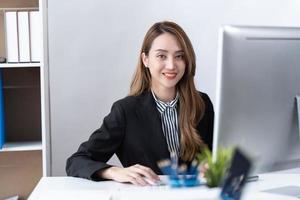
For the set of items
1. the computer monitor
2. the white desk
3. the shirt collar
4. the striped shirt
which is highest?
the computer monitor

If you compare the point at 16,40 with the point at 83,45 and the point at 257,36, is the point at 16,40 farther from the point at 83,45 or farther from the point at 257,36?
the point at 257,36

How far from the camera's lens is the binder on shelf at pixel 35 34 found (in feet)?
7.77

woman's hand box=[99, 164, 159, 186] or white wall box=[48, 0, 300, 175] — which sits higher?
white wall box=[48, 0, 300, 175]

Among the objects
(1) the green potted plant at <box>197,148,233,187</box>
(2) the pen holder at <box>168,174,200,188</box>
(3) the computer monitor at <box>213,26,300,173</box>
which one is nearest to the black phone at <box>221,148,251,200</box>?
(1) the green potted plant at <box>197,148,233,187</box>

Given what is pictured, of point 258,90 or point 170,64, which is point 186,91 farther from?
point 258,90

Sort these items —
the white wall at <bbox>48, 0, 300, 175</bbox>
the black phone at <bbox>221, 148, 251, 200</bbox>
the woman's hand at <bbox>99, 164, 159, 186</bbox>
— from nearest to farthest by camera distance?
the black phone at <bbox>221, 148, 251, 200</bbox> → the woman's hand at <bbox>99, 164, 159, 186</bbox> → the white wall at <bbox>48, 0, 300, 175</bbox>

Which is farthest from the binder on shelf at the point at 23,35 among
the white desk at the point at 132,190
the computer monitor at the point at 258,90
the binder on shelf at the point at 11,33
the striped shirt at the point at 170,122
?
the computer monitor at the point at 258,90

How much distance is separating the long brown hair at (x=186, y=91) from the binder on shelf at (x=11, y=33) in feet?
2.52

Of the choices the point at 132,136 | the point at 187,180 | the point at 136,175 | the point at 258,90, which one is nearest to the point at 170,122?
the point at 132,136

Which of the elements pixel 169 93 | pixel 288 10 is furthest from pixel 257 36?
pixel 288 10

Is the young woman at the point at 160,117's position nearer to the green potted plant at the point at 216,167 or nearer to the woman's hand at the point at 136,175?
the woman's hand at the point at 136,175

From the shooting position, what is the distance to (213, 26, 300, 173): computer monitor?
1.13m

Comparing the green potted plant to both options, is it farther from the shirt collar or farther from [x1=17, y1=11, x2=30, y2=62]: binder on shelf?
[x1=17, y1=11, x2=30, y2=62]: binder on shelf

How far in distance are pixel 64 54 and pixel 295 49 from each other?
1.61 m
